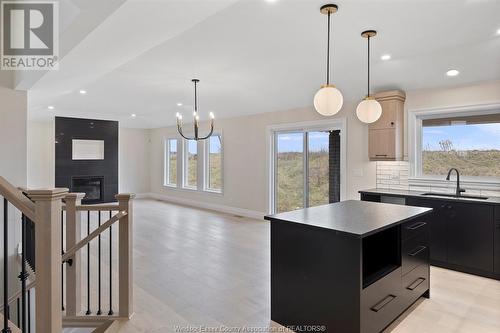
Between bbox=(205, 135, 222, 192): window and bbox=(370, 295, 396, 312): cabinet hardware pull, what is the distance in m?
6.01

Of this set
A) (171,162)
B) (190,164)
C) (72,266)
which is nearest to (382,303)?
(72,266)

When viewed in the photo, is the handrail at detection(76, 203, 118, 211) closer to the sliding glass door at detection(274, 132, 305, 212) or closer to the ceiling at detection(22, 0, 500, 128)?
the ceiling at detection(22, 0, 500, 128)

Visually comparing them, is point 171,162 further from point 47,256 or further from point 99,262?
point 47,256

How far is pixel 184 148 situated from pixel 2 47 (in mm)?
6308

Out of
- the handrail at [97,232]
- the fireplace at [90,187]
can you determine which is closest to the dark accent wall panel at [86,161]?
the fireplace at [90,187]

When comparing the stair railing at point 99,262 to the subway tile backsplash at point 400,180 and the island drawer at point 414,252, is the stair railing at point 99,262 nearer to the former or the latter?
the island drawer at point 414,252

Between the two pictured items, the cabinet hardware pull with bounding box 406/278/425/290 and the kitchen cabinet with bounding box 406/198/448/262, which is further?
the kitchen cabinet with bounding box 406/198/448/262

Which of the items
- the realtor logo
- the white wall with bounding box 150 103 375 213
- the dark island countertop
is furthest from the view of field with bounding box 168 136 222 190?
the dark island countertop

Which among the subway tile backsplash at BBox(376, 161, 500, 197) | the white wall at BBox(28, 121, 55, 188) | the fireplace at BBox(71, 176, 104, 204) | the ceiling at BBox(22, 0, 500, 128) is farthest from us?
the fireplace at BBox(71, 176, 104, 204)

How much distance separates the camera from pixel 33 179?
8484mm

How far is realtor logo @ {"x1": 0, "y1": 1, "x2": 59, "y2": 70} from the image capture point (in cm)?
256

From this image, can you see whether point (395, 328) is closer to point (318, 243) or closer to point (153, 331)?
point (318, 243)

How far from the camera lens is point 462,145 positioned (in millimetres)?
4457

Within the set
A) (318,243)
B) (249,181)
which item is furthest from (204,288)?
(249,181)
